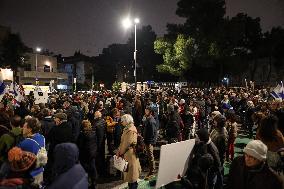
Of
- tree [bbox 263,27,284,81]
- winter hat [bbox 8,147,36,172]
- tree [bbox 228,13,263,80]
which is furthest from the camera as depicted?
tree [bbox 228,13,263,80]

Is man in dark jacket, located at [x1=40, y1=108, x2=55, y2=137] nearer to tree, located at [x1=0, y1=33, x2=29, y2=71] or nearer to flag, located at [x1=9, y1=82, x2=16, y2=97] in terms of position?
flag, located at [x1=9, y1=82, x2=16, y2=97]

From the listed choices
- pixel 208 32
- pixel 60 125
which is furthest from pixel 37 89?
pixel 208 32

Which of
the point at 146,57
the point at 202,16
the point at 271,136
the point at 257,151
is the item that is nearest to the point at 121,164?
the point at 271,136

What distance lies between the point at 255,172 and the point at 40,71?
67476mm

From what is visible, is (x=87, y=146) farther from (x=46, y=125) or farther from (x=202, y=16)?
(x=202, y=16)

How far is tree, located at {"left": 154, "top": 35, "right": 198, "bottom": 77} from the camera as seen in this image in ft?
148

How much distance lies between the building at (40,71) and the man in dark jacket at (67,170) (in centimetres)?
6096

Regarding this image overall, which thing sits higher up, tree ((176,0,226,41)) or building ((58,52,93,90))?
tree ((176,0,226,41))

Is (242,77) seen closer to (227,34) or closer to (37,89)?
(227,34)

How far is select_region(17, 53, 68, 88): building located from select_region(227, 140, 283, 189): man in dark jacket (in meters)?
61.4

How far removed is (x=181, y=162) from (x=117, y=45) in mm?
77271

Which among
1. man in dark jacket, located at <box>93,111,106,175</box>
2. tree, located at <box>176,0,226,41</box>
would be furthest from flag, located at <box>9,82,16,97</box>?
tree, located at <box>176,0,226,41</box>

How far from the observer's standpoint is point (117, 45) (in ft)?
270

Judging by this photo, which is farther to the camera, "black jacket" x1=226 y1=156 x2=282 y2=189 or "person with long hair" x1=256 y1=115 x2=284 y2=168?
"person with long hair" x1=256 y1=115 x2=284 y2=168
